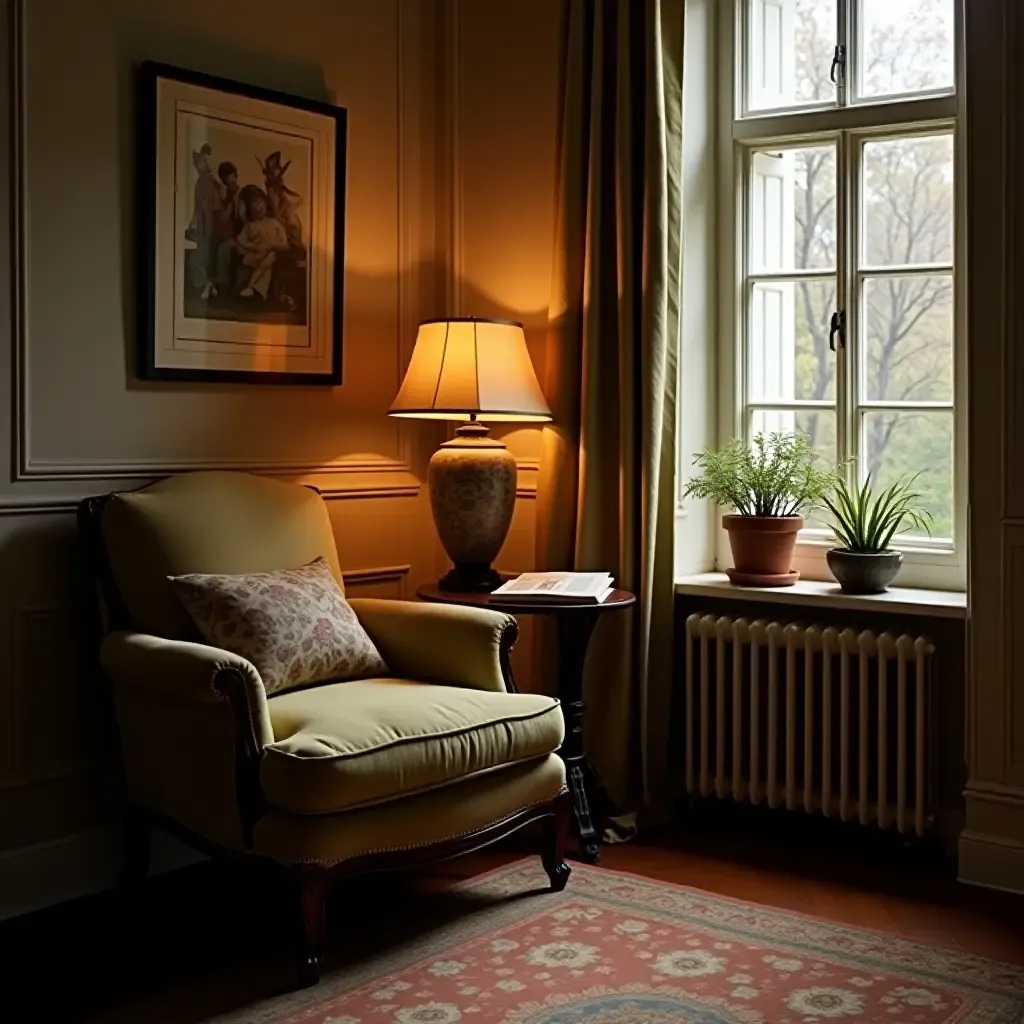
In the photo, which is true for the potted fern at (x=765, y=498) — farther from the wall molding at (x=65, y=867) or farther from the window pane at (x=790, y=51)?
the wall molding at (x=65, y=867)

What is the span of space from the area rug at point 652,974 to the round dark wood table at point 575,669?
35cm

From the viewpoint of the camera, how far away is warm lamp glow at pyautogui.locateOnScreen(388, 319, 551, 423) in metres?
3.54

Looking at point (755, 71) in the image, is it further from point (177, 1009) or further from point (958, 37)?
point (177, 1009)

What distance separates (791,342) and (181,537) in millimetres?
1773

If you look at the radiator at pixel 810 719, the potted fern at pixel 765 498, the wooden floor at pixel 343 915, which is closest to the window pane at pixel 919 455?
the potted fern at pixel 765 498

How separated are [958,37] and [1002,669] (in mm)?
1579

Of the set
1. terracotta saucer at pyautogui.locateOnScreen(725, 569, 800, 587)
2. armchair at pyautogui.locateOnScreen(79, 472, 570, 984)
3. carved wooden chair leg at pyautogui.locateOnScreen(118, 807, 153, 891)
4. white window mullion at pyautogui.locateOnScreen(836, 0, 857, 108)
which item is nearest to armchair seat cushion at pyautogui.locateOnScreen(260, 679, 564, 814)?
armchair at pyautogui.locateOnScreen(79, 472, 570, 984)

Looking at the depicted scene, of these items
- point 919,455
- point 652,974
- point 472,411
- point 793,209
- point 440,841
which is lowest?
point 652,974

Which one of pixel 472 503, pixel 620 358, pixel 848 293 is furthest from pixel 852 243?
pixel 472 503

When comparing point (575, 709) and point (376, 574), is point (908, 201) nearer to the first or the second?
point (575, 709)

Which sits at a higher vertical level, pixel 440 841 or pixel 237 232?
pixel 237 232

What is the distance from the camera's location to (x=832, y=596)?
3535 millimetres

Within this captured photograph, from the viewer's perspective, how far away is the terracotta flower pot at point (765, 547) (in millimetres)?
3674

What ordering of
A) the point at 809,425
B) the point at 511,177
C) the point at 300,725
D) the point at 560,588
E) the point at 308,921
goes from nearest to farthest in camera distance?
the point at 308,921 → the point at 300,725 → the point at 560,588 → the point at 809,425 → the point at 511,177
